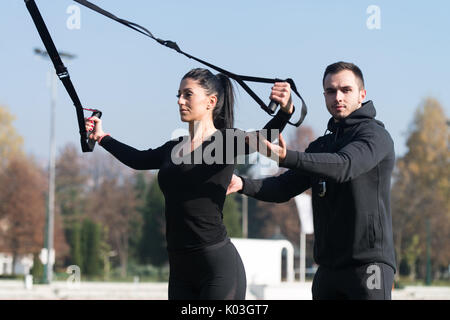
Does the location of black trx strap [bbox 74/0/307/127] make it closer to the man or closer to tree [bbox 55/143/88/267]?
the man

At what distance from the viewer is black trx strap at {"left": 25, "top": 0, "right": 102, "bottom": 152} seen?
13.4 ft

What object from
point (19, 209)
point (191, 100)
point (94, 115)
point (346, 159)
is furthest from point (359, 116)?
point (19, 209)

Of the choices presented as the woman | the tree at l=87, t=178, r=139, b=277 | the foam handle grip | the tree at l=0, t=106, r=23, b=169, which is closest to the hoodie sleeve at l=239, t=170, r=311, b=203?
the woman

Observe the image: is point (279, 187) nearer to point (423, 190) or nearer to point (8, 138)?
point (423, 190)

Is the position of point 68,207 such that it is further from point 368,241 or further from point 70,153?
point 368,241

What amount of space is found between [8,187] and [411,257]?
3254cm

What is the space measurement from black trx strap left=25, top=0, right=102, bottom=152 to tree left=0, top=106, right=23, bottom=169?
57.4 meters

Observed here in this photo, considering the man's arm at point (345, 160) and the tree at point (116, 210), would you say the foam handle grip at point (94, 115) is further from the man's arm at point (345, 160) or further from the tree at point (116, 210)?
the tree at point (116, 210)

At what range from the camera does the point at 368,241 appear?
417 cm

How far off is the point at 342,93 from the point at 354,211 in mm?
770

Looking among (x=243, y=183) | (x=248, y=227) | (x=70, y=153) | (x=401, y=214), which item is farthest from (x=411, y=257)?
(x=243, y=183)

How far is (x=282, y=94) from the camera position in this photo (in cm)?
413

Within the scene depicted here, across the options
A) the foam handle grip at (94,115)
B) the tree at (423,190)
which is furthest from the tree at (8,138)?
the foam handle grip at (94,115)

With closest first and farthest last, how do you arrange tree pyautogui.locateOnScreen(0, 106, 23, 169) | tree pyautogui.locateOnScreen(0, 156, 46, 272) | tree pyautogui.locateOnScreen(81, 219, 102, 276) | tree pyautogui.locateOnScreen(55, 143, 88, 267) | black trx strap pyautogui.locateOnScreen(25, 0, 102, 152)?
black trx strap pyautogui.locateOnScreen(25, 0, 102, 152) < tree pyautogui.locateOnScreen(0, 156, 46, 272) < tree pyautogui.locateOnScreen(81, 219, 102, 276) < tree pyautogui.locateOnScreen(0, 106, 23, 169) < tree pyautogui.locateOnScreen(55, 143, 88, 267)
